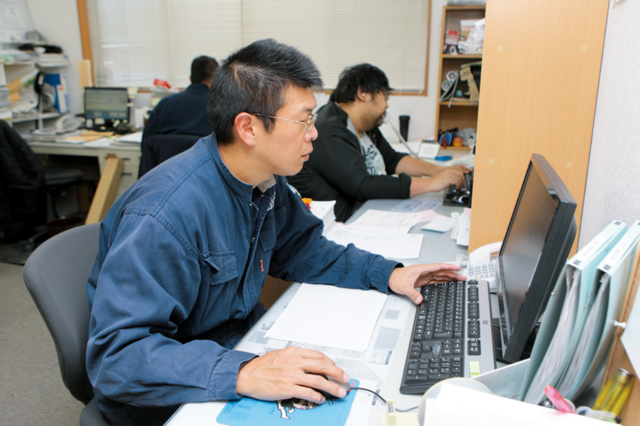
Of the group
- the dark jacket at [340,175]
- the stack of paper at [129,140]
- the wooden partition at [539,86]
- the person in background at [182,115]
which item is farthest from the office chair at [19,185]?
the wooden partition at [539,86]

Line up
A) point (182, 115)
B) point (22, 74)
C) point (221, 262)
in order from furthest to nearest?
point (22, 74) < point (182, 115) < point (221, 262)

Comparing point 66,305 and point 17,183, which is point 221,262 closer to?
point 66,305

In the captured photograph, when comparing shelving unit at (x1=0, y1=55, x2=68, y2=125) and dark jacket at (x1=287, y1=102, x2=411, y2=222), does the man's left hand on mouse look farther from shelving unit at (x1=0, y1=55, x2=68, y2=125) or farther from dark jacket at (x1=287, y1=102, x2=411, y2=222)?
shelving unit at (x1=0, y1=55, x2=68, y2=125)

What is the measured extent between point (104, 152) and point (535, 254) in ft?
10.9

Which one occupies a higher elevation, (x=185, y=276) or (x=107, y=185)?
Answer: (x=185, y=276)

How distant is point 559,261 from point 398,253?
766 millimetres

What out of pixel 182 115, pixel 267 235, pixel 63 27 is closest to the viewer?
pixel 267 235

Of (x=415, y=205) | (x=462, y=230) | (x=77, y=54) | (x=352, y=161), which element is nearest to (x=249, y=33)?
(x=77, y=54)

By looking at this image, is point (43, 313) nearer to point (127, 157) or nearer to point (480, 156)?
point (480, 156)

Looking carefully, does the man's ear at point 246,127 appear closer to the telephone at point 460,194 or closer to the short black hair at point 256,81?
the short black hair at point 256,81

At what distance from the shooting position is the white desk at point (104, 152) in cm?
339

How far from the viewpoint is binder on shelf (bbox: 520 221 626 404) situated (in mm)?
546

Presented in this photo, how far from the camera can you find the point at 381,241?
60.0 inches

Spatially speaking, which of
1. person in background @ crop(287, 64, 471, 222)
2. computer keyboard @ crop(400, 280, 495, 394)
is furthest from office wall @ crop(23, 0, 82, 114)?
computer keyboard @ crop(400, 280, 495, 394)
